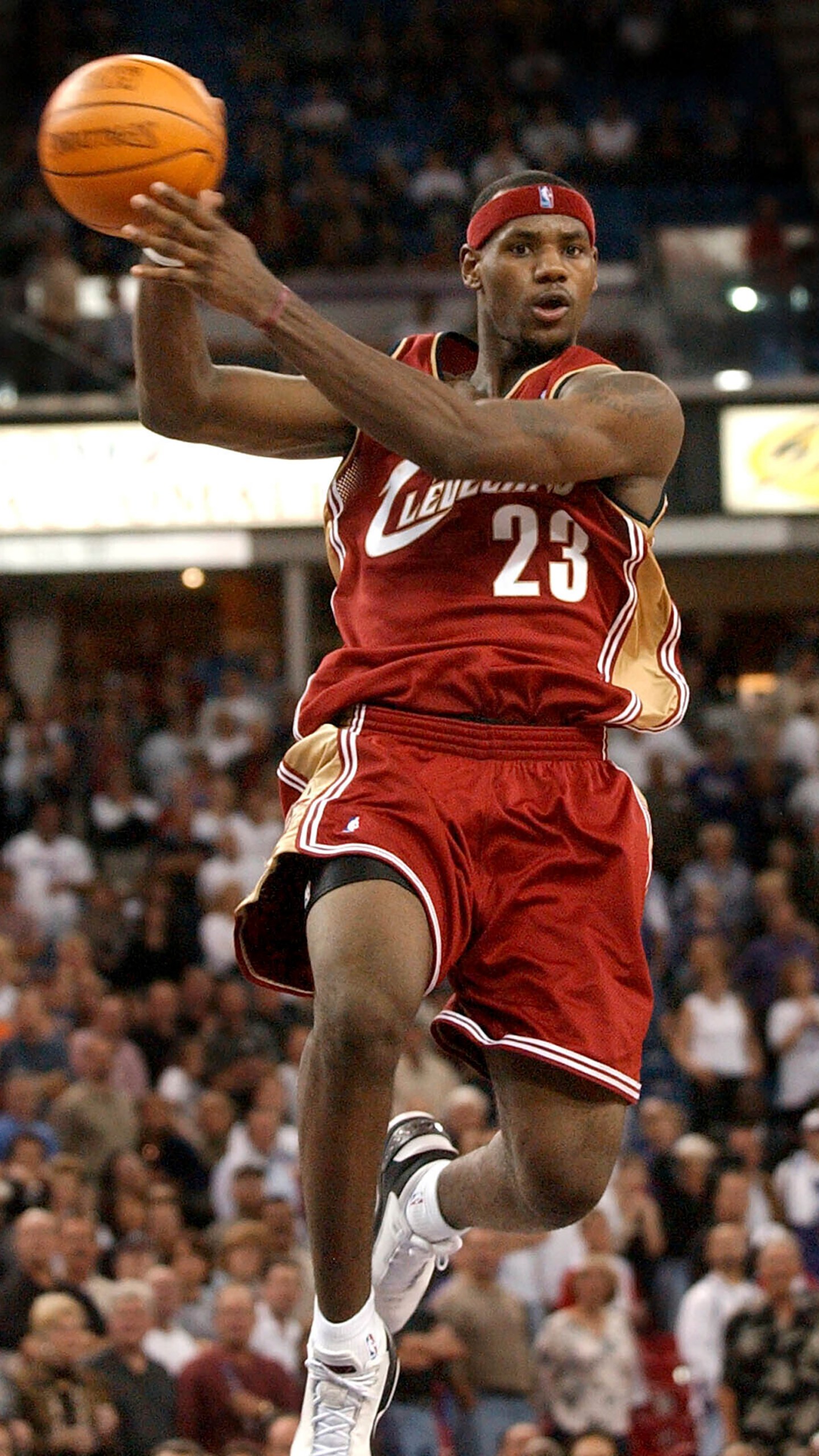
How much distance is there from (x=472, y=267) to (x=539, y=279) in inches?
10.8

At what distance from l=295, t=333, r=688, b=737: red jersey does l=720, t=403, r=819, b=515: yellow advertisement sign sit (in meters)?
11.3

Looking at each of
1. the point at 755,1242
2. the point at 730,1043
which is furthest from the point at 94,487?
the point at 755,1242

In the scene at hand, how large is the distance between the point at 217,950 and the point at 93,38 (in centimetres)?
1295

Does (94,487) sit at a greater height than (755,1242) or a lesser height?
greater

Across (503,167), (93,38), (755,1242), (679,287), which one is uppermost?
(93,38)

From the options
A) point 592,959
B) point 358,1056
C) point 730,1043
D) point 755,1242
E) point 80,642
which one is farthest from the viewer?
point 80,642

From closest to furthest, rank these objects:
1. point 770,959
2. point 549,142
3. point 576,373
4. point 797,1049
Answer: point 576,373
point 797,1049
point 770,959
point 549,142

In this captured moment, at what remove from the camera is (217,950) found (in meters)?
12.7

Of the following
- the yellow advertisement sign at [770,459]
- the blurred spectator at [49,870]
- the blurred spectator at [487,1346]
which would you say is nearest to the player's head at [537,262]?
the blurred spectator at [487,1346]

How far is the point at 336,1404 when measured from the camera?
14.6 ft

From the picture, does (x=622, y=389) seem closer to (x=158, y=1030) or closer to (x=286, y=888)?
(x=286, y=888)

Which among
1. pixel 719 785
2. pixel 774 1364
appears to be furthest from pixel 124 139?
pixel 719 785

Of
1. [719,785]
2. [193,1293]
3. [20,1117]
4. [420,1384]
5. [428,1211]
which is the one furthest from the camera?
[719,785]

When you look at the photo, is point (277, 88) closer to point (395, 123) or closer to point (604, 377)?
point (395, 123)
